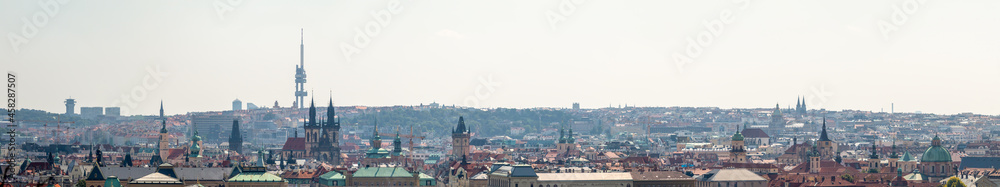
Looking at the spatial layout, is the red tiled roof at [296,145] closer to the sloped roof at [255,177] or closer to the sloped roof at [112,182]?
the sloped roof at [255,177]

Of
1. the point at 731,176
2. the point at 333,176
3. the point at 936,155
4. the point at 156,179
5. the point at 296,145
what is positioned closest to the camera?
the point at 156,179

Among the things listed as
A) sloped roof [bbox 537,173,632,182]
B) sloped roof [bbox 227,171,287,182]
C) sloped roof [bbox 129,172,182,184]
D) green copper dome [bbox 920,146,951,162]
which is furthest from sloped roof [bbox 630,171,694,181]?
green copper dome [bbox 920,146,951,162]

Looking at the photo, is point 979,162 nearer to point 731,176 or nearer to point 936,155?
point 936,155

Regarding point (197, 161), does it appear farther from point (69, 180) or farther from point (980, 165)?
point (980, 165)

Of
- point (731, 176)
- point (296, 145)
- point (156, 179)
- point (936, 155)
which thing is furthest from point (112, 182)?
point (296, 145)

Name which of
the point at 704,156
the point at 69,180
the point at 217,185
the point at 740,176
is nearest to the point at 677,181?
the point at 740,176

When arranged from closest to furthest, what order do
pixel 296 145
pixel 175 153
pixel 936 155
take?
pixel 936 155 → pixel 175 153 → pixel 296 145

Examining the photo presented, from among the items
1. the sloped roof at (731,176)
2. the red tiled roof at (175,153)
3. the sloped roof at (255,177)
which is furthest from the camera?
the red tiled roof at (175,153)

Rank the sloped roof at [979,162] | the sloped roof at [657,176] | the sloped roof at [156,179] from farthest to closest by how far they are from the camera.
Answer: the sloped roof at [979,162] < the sloped roof at [657,176] < the sloped roof at [156,179]

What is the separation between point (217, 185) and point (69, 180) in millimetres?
10558

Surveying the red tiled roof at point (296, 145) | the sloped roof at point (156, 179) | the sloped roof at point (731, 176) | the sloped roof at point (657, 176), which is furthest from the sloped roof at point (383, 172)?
the red tiled roof at point (296, 145)

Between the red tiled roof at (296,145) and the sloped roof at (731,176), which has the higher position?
the red tiled roof at (296,145)

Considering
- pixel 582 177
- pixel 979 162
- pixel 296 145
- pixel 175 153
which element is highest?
pixel 296 145

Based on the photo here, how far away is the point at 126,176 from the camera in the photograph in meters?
112
